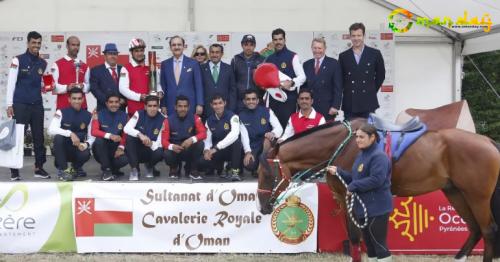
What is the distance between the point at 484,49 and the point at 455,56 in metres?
0.97

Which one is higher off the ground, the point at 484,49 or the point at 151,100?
the point at 484,49

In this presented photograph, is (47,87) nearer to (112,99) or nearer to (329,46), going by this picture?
(112,99)

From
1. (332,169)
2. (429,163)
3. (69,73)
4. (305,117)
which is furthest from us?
(69,73)

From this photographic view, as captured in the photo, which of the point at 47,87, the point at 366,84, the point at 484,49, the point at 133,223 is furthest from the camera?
the point at 484,49

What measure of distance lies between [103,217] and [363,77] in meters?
3.20

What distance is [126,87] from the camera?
7.45 m

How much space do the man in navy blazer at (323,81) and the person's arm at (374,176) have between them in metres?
2.62

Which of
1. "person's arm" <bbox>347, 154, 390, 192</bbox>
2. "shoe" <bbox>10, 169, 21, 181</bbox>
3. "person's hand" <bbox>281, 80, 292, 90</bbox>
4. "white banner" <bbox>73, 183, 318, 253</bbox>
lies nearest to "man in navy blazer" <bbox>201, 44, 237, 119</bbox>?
"person's hand" <bbox>281, 80, 292, 90</bbox>

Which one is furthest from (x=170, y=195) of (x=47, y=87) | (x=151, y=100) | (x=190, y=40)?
(x=190, y=40)

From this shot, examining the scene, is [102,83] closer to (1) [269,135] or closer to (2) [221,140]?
(2) [221,140]

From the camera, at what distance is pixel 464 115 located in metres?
6.15

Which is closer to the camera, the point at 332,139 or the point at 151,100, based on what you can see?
the point at 332,139

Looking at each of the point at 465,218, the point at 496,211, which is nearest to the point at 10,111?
the point at 465,218

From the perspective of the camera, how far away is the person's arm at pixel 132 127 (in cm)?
705
